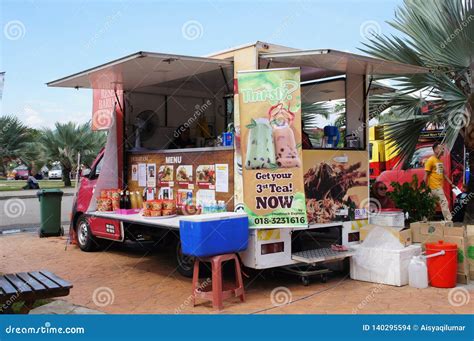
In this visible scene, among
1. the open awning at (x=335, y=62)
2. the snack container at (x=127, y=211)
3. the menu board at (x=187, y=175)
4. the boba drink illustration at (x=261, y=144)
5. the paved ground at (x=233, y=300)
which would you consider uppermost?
the open awning at (x=335, y=62)

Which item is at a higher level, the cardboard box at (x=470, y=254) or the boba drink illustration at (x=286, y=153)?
the boba drink illustration at (x=286, y=153)

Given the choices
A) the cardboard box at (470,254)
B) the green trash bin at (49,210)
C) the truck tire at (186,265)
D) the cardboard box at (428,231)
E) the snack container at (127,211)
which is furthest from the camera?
the green trash bin at (49,210)

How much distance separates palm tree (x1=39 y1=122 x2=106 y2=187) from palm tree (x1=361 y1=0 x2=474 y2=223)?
2273 centimetres

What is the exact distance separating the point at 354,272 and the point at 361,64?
2586 millimetres

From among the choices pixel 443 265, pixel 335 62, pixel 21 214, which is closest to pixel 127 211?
pixel 335 62

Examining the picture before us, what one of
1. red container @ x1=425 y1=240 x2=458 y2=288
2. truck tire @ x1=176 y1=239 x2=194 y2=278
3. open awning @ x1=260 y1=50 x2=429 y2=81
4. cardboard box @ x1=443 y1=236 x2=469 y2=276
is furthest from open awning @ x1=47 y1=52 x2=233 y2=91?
cardboard box @ x1=443 y1=236 x2=469 y2=276

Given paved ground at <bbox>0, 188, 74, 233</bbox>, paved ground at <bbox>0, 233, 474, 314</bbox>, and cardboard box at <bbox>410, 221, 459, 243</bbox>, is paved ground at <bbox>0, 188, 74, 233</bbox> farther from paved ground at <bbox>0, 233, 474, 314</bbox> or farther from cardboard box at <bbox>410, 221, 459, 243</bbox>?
cardboard box at <bbox>410, 221, 459, 243</bbox>

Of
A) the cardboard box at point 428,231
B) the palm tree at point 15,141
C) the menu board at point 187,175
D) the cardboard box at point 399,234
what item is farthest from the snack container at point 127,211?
the palm tree at point 15,141

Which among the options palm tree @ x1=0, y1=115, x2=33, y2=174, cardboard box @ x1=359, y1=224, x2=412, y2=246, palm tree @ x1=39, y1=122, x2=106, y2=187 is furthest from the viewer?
palm tree @ x1=39, y1=122, x2=106, y2=187

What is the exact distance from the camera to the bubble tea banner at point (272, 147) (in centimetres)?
560

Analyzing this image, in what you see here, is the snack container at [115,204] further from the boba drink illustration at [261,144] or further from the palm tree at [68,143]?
the palm tree at [68,143]

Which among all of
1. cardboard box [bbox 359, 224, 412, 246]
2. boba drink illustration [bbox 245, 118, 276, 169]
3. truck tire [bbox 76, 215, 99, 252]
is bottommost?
truck tire [bbox 76, 215, 99, 252]

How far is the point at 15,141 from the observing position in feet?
77.0

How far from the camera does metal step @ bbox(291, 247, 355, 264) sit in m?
5.79
